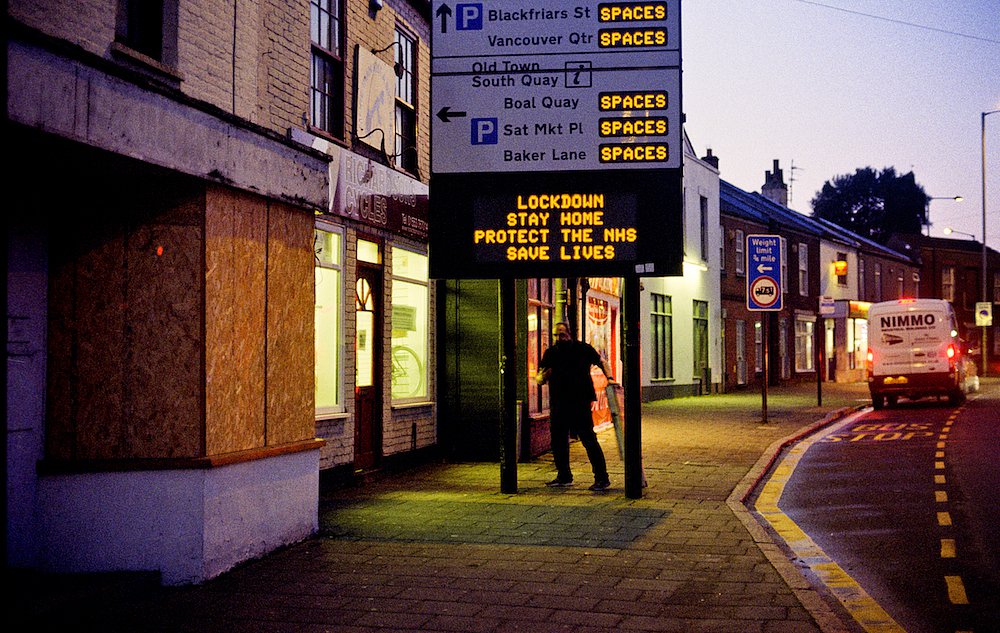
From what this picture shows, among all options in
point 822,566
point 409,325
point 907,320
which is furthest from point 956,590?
point 907,320

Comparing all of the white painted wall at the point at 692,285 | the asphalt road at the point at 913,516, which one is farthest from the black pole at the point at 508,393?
the white painted wall at the point at 692,285

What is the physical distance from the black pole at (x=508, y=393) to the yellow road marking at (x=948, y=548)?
448cm

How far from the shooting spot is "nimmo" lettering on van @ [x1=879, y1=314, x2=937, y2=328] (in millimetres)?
25422

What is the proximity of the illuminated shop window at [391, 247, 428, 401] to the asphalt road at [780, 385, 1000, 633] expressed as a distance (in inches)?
204

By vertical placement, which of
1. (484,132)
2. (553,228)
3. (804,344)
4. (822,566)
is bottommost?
(822,566)

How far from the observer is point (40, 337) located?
6891 mm

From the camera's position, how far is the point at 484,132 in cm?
1060

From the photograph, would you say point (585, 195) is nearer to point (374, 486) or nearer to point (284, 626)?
point (374, 486)

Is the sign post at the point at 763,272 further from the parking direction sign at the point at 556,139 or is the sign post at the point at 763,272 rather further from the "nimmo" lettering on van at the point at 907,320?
the parking direction sign at the point at 556,139

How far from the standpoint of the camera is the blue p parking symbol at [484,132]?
10586 mm

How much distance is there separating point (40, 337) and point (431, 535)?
11.9ft

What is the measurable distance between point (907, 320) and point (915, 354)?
0.97 meters

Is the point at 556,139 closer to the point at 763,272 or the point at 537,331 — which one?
the point at 537,331

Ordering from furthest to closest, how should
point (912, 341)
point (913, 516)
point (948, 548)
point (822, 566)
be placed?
1. point (912, 341)
2. point (913, 516)
3. point (948, 548)
4. point (822, 566)
